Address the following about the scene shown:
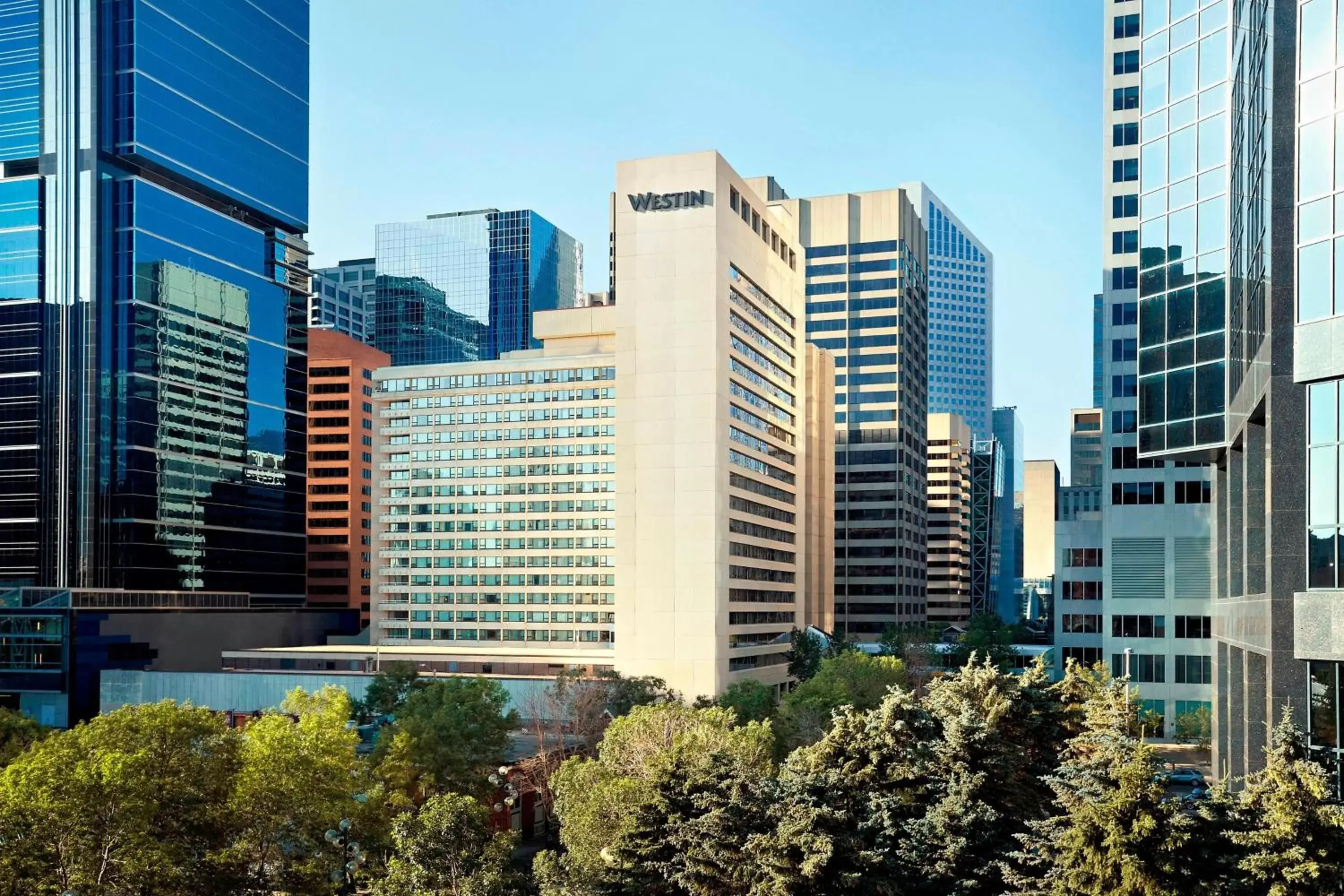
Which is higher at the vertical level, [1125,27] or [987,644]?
[1125,27]

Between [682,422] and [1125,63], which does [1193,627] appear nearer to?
[682,422]

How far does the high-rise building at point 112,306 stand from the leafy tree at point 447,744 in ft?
320

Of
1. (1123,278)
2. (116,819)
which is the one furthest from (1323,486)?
(1123,278)

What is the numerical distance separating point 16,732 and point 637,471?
63.8m

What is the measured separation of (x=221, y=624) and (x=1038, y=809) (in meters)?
131

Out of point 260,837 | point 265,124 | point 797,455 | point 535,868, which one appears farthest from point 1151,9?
point 265,124

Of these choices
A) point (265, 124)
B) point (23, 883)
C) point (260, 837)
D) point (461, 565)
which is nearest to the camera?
point (23, 883)

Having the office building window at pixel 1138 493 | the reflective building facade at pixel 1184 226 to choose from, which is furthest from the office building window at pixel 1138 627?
the reflective building facade at pixel 1184 226

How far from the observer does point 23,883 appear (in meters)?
42.3

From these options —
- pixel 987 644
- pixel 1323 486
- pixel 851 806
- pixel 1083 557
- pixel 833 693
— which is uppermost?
pixel 1323 486

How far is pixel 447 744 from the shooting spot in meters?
68.0

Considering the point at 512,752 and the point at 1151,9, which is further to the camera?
the point at 512,752

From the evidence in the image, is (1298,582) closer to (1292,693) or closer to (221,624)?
(1292,693)

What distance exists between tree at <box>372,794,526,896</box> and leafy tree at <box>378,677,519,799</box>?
2432cm
